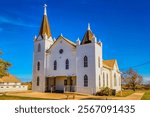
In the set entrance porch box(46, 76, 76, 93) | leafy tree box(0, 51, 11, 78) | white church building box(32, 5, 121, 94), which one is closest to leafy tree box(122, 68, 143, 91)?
white church building box(32, 5, 121, 94)

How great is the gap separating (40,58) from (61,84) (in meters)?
5.20

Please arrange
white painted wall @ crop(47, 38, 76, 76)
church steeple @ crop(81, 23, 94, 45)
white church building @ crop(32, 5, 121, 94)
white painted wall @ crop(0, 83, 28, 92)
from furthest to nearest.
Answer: white painted wall @ crop(0, 83, 28, 92) → white painted wall @ crop(47, 38, 76, 76) → church steeple @ crop(81, 23, 94, 45) → white church building @ crop(32, 5, 121, 94)

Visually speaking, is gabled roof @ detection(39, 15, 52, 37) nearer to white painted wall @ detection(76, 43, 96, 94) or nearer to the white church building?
the white church building

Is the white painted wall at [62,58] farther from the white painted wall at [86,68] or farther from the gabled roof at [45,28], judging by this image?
the gabled roof at [45,28]

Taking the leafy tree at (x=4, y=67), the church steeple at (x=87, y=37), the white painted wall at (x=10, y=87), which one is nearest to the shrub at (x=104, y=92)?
the church steeple at (x=87, y=37)

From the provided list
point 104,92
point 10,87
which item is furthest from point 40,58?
point 10,87

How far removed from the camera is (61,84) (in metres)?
27.9

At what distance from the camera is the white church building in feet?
78.5

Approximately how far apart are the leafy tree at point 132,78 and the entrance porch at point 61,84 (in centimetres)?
1795

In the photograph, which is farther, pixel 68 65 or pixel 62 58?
pixel 62 58

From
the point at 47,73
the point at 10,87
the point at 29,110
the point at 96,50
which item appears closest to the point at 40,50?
the point at 47,73

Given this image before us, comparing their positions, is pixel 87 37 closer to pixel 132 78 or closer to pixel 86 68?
pixel 86 68

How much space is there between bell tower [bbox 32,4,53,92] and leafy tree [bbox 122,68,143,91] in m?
19.5

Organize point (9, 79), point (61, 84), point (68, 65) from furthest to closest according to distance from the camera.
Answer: point (9, 79) → point (61, 84) → point (68, 65)
